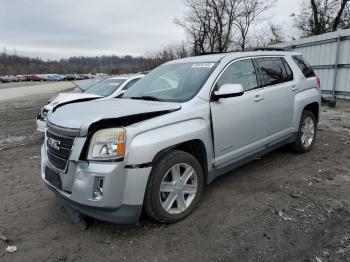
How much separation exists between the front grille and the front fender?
0.63 metres

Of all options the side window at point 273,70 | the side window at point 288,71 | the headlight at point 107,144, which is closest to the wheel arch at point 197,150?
the headlight at point 107,144

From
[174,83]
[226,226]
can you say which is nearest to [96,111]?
[174,83]

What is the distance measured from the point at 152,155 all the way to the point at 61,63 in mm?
142527

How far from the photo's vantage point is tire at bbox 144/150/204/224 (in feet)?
10.6

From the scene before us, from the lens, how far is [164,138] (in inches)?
128

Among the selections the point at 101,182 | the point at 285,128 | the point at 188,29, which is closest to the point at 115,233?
the point at 101,182

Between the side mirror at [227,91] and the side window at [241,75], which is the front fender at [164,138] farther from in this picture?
the side window at [241,75]

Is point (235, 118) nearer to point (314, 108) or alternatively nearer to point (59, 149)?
point (59, 149)

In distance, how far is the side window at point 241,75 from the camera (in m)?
4.18

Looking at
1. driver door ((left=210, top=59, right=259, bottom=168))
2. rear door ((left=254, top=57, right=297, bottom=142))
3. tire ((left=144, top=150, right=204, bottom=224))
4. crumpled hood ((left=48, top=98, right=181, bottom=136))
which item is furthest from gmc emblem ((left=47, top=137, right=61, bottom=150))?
rear door ((left=254, top=57, right=297, bottom=142))

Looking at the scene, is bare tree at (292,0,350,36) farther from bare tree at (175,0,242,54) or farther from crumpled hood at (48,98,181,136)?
crumpled hood at (48,98,181,136)

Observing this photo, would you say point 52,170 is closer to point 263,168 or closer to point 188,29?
point 263,168

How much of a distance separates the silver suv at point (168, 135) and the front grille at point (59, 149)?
1 centimetres

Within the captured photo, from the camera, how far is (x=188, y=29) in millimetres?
25578
